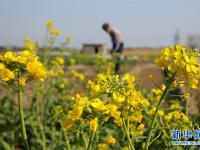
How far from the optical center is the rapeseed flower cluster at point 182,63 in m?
1.99

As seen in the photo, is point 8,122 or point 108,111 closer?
Result: point 108,111

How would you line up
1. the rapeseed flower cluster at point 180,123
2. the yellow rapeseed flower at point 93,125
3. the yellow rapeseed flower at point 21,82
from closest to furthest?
the yellow rapeseed flower at point 93,125 < the yellow rapeseed flower at point 21,82 < the rapeseed flower cluster at point 180,123

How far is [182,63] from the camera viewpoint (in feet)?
6.53

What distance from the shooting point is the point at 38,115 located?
478cm

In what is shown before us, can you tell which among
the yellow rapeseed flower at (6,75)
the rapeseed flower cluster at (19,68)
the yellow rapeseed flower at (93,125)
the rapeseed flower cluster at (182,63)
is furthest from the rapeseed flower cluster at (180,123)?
the yellow rapeseed flower at (6,75)

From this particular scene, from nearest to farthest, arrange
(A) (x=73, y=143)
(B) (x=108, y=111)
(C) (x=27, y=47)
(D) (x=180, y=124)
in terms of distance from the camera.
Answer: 1. (B) (x=108, y=111)
2. (D) (x=180, y=124)
3. (A) (x=73, y=143)
4. (C) (x=27, y=47)

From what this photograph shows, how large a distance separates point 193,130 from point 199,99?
3.79 metres

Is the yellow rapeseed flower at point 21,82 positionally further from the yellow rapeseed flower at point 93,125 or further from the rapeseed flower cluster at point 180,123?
the rapeseed flower cluster at point 180,123

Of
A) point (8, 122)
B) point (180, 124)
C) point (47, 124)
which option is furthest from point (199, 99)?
point (180, 124)

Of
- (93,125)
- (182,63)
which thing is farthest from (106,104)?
(182,63)

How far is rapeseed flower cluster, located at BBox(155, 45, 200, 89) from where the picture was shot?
1994 mm

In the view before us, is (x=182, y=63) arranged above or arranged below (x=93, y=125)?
above

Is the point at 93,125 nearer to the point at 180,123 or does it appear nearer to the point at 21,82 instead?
the point at 21,82

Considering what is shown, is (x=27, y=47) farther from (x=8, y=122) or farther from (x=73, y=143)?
(x=73, y=143)
